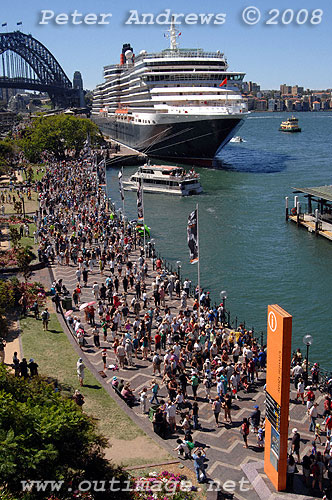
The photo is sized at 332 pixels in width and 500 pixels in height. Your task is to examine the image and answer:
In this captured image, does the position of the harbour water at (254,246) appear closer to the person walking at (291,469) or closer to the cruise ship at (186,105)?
the cruise ship at (186,105)

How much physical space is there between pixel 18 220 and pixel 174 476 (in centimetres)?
3513

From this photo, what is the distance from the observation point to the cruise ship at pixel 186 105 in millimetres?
78438

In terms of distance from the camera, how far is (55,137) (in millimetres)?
88500

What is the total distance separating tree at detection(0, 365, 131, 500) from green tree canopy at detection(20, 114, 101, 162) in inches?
3043

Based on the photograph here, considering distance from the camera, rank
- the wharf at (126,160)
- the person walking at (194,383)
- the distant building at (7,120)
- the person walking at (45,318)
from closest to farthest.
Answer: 1. the person walking at (194,383)
2. the person walking at (45,318)
3. the wharf at (126,160)
4. the distant building at (7,120)

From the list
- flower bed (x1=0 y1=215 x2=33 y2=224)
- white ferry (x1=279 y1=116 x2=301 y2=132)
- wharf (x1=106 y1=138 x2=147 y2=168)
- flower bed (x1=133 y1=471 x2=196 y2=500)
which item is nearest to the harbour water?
flower bed (x1=0 y1=215 x2=33 y2=224)

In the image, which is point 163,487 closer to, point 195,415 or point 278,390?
point 278,390

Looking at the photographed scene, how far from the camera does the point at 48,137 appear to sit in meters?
87.3

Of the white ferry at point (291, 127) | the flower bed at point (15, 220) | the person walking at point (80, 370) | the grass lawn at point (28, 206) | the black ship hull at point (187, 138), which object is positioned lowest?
the person walking at point (80, 370)

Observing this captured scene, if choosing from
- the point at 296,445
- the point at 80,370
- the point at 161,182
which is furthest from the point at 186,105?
the point at 296,445

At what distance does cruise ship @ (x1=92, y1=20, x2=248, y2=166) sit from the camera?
3088 inches

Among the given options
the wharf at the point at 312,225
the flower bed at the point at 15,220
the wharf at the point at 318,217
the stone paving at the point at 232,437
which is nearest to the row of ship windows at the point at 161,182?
the wharf at the point at 318,217

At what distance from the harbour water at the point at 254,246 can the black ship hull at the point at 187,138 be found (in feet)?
12.1

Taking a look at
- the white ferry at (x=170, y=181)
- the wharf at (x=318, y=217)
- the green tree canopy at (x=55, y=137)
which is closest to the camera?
the wharf at (x=318, y=217)
